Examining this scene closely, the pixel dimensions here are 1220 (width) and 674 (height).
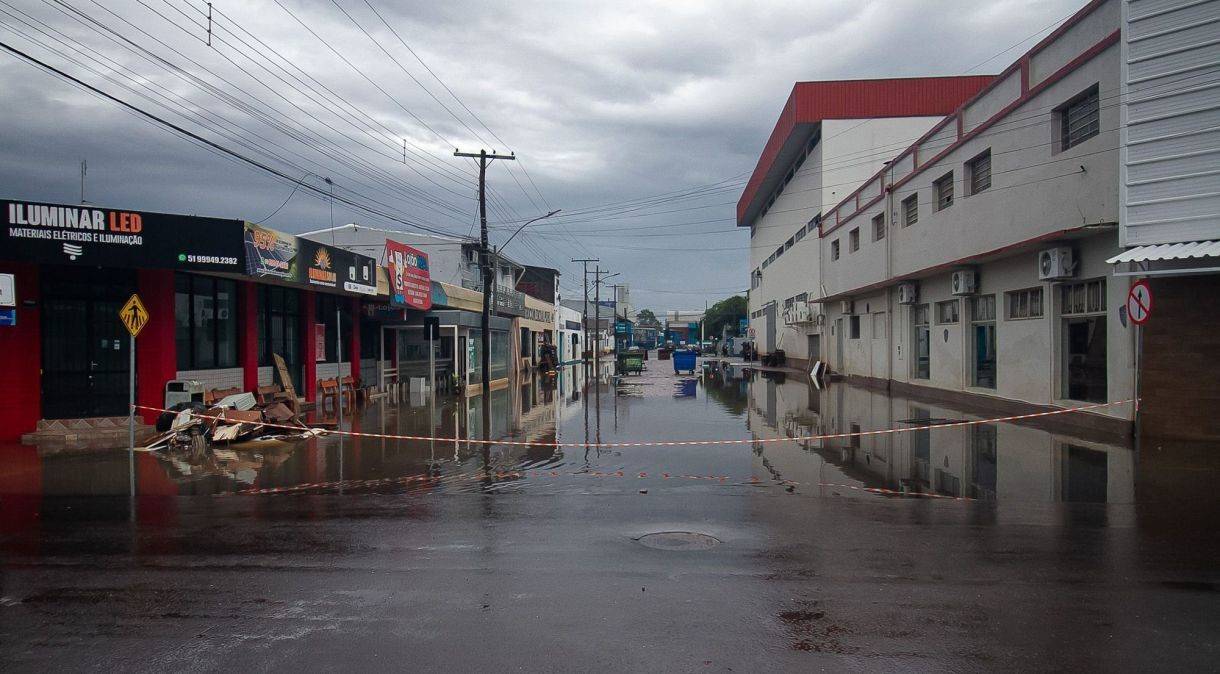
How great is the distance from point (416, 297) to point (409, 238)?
831 inches

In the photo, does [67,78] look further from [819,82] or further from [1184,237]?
[819,82]

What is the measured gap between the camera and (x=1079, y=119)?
51.2ft

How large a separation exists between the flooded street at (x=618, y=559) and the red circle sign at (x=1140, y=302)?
2273 mm

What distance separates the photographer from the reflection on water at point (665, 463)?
10.4 m

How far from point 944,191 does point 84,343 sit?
22929 mm

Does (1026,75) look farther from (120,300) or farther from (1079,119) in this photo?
(120,300)

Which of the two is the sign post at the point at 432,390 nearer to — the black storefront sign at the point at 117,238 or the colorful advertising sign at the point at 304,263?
the colorful advertising sign at the point at 304,263

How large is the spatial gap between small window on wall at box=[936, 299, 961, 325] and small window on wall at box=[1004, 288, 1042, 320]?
2.99 meters

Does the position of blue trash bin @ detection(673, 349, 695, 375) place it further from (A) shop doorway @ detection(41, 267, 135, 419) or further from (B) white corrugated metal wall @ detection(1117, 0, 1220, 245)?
(A) shop doorway @ detection(41, 267, 135, 419)

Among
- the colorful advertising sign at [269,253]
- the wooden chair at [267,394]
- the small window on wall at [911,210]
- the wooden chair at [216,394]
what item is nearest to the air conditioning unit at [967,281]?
the small window on wall at [911,210]

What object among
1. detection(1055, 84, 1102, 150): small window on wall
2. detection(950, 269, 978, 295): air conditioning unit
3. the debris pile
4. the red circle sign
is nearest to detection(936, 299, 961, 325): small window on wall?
detection(950, 269, 978, 295): air conditioning unit

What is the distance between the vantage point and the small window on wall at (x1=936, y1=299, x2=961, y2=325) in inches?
886

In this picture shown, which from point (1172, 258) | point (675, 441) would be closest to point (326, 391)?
point (675, 441)

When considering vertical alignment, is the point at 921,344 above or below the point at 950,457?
above
